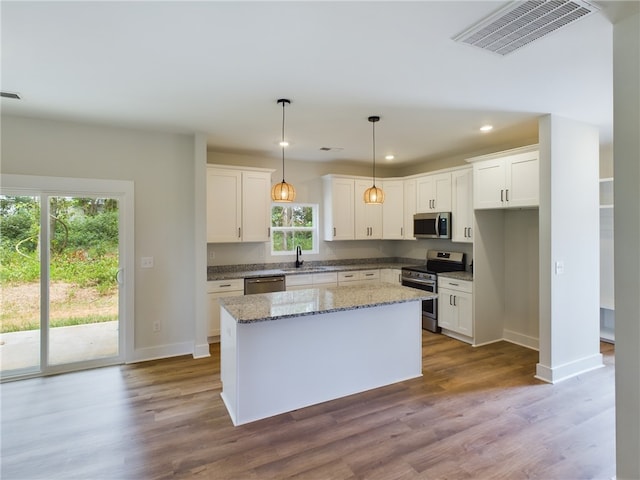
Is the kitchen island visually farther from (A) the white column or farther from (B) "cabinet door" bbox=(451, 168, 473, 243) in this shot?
(B) "cabinet door" bbox=(451, 168, 473, 243)

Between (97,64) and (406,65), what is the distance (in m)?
2.22

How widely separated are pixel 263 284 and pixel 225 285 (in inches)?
20.6

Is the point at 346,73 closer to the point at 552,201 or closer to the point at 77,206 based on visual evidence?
the point at 552,201

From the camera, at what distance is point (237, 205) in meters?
4.91

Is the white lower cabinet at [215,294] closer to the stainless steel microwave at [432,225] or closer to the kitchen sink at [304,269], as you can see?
the kitchen sink at [304,269]

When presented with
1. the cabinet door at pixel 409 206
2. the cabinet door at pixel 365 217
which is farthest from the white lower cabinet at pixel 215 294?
the cabinet door at pixel 409 206

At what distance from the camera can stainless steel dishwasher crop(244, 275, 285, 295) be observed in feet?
15.4

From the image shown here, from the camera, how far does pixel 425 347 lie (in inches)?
177

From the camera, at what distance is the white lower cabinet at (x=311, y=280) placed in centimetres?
507

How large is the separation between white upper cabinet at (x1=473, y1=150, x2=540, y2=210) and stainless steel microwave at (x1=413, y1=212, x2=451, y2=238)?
61cm

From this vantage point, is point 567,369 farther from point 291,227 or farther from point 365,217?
point 291,227

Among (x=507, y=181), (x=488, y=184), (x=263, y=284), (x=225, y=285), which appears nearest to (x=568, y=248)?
(x=507, y=181)

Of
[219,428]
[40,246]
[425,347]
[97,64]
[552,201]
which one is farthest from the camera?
[425,347]

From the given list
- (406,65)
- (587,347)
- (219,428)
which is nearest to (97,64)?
(406,65)
